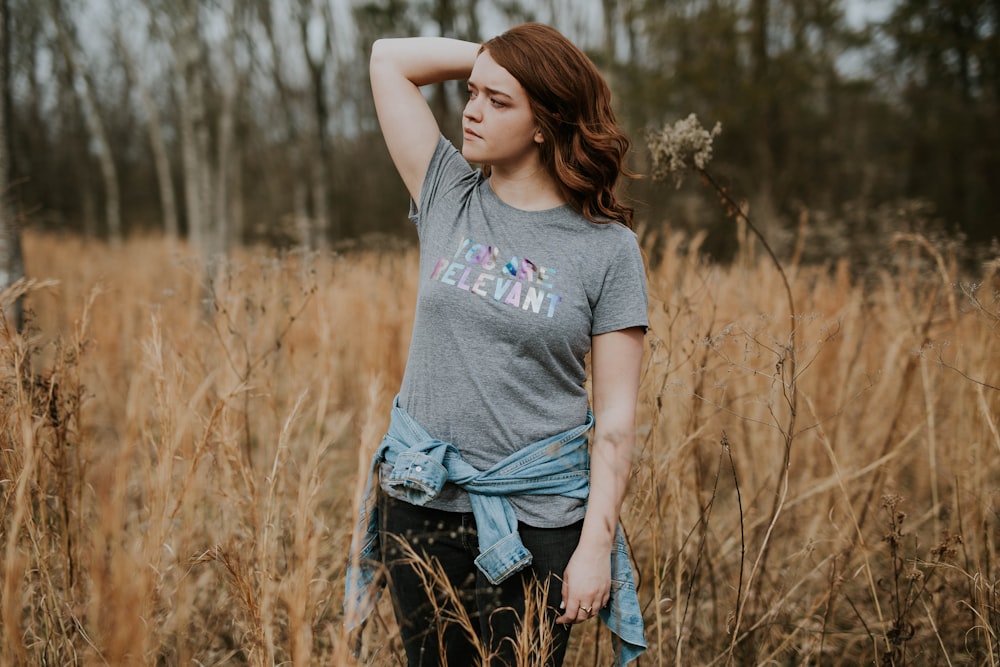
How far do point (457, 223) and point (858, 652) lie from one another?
6.48 ft

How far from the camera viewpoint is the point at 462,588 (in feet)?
3.88

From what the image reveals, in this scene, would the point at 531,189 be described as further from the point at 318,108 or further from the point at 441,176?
the point at 318,108

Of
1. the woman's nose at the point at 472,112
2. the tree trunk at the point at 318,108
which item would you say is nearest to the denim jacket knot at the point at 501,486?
the woman's nose at the point at 472,112

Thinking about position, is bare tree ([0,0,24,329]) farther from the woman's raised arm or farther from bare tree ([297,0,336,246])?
bare tree ([297,0,336,246])

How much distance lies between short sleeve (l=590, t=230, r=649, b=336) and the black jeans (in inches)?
15.0

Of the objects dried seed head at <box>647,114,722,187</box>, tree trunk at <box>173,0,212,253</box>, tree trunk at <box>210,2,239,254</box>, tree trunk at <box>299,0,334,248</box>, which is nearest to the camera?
dried seed head at <box>647,114,722,187</box>

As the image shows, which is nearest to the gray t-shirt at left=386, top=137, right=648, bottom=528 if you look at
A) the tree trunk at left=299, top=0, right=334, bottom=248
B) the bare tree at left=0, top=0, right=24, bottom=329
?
the bare tree at left=0, top=0, right=24, bottom=329

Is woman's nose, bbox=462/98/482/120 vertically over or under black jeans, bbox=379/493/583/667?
over

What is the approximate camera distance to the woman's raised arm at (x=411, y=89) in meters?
1.25

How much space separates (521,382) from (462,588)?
423mm

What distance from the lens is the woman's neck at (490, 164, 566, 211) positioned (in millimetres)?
1193

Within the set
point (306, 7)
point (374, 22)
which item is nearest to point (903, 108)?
point (374, 22)

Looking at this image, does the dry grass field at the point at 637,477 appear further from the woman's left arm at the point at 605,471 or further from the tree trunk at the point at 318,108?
the tree trunk at the point at 318,108

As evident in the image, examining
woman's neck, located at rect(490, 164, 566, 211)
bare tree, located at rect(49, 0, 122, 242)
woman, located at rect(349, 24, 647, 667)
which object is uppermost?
bare tree, located at rect(49, 0, 122, 242)
